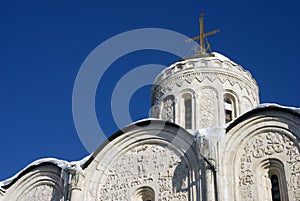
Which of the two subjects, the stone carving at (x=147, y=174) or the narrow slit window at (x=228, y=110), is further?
the narrow slit window at (x=228, y=110)

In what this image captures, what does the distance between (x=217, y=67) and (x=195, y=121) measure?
1997mm

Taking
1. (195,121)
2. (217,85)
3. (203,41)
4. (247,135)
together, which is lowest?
(247,135)

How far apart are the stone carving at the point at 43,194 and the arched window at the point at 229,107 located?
5.06 metres

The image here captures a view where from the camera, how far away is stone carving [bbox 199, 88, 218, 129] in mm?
14380

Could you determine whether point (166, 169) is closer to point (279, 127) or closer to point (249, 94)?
point (279, 127)

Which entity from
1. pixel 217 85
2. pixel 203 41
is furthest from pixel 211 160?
pixel 203 41

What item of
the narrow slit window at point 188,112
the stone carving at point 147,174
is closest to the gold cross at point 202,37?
the narrow slit window at point 188,112

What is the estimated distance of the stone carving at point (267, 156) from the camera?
1083 centimetres

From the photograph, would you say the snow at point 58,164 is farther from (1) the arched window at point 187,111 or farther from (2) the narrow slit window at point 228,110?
(2) the narrow slit window at point 228,110

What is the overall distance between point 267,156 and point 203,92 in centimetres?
418

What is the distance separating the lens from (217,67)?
1549 cm

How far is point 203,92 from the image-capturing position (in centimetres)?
1506

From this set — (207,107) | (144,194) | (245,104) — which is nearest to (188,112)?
(207,107)

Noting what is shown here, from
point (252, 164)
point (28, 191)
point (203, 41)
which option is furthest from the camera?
point (203, 41)
